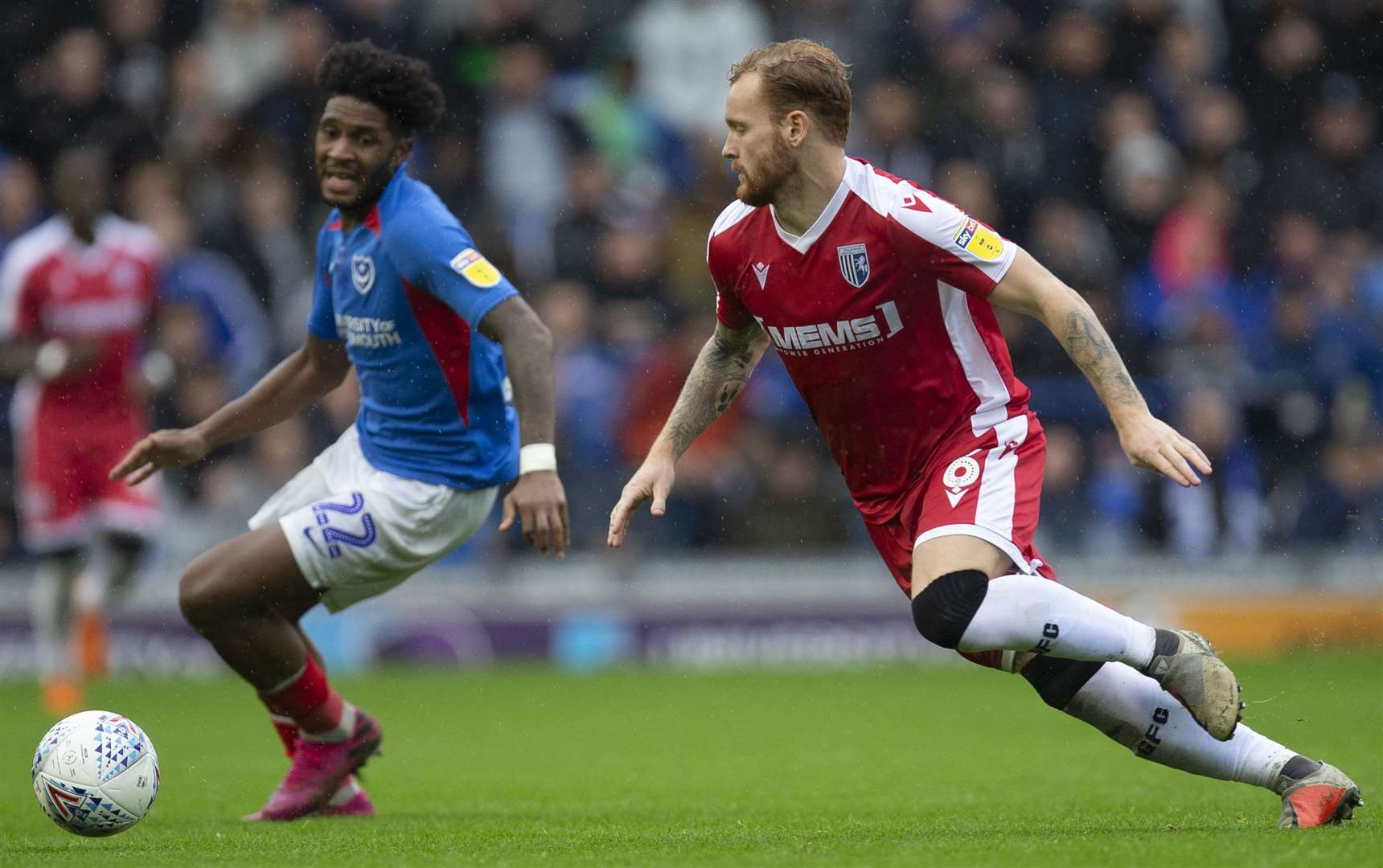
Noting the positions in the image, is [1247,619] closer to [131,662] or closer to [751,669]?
[751,669]

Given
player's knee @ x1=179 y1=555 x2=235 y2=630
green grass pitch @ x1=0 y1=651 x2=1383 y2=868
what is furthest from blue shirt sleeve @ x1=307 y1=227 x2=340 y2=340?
green grass pitch @ x1=0 y1=651 x2=1383 y2=868

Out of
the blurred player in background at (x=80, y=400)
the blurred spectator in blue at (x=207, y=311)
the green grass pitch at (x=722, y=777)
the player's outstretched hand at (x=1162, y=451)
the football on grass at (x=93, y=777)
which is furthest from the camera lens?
the blurred spectator in blue at (x=207, y=311)

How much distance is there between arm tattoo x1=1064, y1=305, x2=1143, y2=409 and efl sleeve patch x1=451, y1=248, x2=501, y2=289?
199cm

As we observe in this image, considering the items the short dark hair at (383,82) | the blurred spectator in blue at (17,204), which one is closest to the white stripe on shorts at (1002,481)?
the short dark hair at (383,82)

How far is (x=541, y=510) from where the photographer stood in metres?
5.67

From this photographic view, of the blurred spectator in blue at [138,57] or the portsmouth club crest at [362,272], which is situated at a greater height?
the blurred spectator in blue at [138,57]

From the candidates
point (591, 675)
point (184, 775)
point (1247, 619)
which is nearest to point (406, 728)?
point (184, 775)

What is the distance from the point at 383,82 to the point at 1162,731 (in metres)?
3.47

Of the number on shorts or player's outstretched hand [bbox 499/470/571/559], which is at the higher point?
player's outstretched hand [bbox 499/470/571/559]

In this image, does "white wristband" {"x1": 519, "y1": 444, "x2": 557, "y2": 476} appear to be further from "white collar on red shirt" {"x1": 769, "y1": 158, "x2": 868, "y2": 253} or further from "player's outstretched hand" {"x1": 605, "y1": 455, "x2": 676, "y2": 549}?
"white collar on red shirt" {"x1": 769, "y1": 158, "x2": 868, "y2": 253}

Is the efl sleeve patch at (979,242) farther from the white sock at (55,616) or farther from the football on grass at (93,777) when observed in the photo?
the white sock at (55,616)

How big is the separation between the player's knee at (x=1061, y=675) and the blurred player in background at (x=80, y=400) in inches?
295

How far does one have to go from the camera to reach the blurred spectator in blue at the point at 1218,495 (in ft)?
45.3

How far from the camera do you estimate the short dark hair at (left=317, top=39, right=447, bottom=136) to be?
21.8 feet
